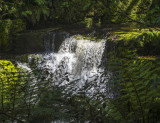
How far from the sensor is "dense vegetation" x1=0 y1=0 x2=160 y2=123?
1.39 m

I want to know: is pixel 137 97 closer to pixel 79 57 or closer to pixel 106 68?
pixel 106 68

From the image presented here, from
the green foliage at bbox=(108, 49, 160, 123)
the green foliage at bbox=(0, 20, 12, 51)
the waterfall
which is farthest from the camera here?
the green foliage at bbox=(0, 20, 12, 51)

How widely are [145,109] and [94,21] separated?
1128cm

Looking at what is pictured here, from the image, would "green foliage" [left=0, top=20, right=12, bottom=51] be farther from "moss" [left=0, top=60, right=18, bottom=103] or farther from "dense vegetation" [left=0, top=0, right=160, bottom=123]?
"moss" [left=0, top=60, right=18, bottom=103]

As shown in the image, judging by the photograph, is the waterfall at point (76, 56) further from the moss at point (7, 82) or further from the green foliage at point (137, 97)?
the green foliage at point (137, 97)

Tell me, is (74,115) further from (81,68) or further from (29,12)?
(29,12)

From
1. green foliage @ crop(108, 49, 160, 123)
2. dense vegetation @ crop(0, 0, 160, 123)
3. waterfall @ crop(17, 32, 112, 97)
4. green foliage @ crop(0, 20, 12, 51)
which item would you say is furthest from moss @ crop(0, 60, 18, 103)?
green foliage @ crop(0, 20, 12, 51)

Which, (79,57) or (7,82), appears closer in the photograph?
(7,82)

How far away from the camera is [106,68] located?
156cm

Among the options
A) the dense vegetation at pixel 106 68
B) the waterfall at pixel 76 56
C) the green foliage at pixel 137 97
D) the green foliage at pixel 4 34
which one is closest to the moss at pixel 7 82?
the dense vegetation at pixel 106 68

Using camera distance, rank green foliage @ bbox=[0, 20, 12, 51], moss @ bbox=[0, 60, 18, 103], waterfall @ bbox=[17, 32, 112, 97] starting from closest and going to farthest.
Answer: moss @ bbox=[0, 60, 18, 103]
waterfall @ bbox=[17, 32, 112, 97]
green foliage @ bbox=[0, 20, 12, 51]

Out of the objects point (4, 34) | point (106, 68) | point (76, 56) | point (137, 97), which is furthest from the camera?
point (4, 34)

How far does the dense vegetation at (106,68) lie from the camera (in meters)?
1.39

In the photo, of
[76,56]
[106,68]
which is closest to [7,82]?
[106,68]
